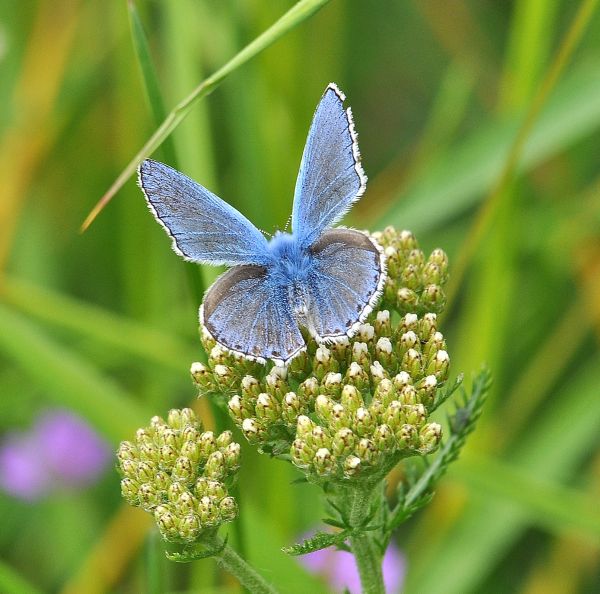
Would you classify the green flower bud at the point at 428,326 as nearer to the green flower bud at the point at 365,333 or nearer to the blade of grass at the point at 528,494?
the green flower bud at the point at 365,333

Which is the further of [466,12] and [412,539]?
[466,12]

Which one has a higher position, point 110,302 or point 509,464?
point 509,464

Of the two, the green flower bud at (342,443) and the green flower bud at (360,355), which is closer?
the green flower bud at (342,443)

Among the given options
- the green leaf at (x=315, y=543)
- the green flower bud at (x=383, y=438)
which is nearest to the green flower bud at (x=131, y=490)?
the green leaf at (x=315, y=543)

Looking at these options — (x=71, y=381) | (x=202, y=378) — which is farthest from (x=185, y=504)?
(x=71, y=381)

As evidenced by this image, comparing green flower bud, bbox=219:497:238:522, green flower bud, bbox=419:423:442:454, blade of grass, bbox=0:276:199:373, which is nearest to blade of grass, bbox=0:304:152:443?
blade of grass, bbox=0:276:199:373

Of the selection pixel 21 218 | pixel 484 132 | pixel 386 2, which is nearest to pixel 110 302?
pixel 21 218

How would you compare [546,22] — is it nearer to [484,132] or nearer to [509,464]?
[484,132]

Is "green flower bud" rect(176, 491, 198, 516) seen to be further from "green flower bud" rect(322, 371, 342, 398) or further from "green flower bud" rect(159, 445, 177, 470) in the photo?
"green flower bud" rect(322, 371, 342, 398)

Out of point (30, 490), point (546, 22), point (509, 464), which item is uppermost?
point (546, 22)
